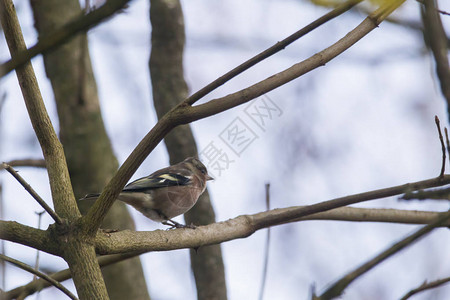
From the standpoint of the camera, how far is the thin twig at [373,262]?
187 centimetres

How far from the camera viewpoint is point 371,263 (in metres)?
2.03

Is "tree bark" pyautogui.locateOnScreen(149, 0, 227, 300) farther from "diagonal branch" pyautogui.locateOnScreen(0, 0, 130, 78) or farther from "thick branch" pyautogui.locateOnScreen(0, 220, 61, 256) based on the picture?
"diagonal branch" pyautogui.locateOnScreen(0, 0, 130, 78)

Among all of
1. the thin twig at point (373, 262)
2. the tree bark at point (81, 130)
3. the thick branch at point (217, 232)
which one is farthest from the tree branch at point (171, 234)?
the tree bark at point (81, 130)

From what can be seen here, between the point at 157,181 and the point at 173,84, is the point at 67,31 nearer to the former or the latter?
the point at 173,84

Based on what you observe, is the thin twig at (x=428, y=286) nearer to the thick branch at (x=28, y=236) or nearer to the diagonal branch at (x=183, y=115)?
the diagonal branch at (x=183, y=115)

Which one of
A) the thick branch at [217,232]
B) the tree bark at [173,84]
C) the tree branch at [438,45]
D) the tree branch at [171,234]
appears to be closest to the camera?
the tree branch at [438,45]

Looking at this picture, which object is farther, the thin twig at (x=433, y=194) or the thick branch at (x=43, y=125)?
the thick branch at (x=43, y=125)

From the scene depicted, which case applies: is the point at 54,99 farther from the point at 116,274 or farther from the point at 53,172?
the point at 53,172

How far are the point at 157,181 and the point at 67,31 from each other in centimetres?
517

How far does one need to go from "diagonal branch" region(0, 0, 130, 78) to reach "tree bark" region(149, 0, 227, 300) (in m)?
4.54

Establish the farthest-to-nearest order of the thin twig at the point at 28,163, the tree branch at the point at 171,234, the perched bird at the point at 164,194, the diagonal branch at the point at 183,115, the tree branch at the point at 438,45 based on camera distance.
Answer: the perched bird at the point at 164,194 → the thin twig at the point at 28,163 → the tree branch at the point at 171,234 → the diagonal branch at the point at 183,115 → the tree branch at the point at 438,45

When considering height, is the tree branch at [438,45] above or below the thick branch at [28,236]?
below

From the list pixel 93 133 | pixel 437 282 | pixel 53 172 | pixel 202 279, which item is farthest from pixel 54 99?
pixel 437 282

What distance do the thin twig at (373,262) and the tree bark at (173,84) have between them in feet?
13.6
